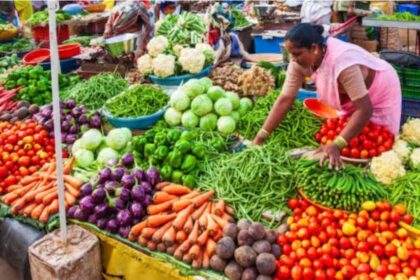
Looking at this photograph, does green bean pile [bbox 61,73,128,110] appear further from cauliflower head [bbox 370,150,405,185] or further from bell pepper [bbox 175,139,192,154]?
cauliflower head [bbox 370,150,405,185]

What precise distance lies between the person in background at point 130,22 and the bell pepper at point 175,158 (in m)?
3.10

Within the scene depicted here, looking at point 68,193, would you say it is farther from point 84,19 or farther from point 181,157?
point 84,19

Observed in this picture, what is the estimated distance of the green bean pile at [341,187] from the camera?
2984 mm

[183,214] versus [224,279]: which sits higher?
[183,214]

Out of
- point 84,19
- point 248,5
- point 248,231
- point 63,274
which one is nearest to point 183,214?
point 248,231

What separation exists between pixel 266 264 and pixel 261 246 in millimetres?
144

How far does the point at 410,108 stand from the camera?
190 inches

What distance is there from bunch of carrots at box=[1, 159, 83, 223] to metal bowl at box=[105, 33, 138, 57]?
248 cm

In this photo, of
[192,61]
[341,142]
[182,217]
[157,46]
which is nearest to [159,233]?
[182,217]

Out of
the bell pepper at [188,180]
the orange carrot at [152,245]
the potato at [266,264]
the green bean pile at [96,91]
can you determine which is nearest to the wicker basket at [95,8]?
the green bean pile at [96,91]

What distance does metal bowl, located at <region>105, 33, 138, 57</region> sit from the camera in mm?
6082

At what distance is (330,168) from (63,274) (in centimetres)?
204

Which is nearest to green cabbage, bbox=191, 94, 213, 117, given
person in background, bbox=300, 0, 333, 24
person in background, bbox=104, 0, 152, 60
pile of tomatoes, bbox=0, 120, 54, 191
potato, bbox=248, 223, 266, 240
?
pile of tomatoes, bbox=0, 120, 54, 191

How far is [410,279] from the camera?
252 cm
